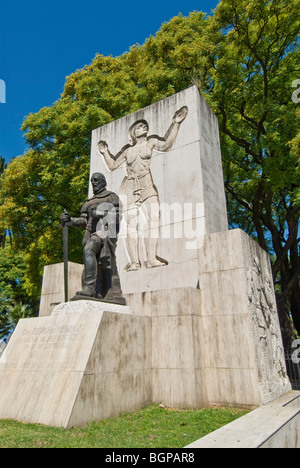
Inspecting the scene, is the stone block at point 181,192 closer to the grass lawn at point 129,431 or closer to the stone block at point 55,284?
Answer: the stone block at point 55,284

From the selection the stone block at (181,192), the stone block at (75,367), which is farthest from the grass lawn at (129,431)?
the stone block at (181,192)

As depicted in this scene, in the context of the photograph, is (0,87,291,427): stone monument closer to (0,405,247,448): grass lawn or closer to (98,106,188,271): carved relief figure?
(98,106,188,271): carved relief figure

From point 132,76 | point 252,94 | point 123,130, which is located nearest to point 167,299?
point 123,130

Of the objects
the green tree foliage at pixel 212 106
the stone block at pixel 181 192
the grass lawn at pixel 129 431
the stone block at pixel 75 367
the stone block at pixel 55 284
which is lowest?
the grass lawn at pixel 129 431

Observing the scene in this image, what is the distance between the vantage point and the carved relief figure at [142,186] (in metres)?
9.30

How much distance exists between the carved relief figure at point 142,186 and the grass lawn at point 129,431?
375cm

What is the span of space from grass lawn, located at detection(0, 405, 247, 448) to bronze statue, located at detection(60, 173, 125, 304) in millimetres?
2394

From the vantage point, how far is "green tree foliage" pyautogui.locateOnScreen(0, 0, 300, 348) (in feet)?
48.1

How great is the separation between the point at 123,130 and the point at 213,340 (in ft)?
21.9

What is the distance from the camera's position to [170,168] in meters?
9.47

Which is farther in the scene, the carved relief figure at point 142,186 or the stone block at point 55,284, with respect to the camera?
the stone block at point 55,284

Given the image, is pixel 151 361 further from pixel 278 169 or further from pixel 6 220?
pixel 6 220

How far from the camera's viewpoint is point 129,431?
16.1ft

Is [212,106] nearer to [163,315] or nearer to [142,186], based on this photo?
[142,186]
